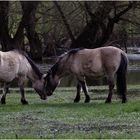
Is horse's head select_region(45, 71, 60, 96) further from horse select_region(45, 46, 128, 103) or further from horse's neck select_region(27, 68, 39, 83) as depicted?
horse's neck select_region(27, 68, 39, 83)

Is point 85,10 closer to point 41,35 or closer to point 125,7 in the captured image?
point 125,7

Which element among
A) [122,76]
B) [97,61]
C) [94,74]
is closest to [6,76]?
[94,74]

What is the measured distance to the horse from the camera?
15922mm

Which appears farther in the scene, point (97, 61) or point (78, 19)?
point (78, 19)

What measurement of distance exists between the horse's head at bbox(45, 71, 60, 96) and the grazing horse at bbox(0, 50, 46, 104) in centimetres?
15

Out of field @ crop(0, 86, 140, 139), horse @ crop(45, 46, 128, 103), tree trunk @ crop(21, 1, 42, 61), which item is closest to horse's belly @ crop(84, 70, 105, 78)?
horse @ crop(45, 46, 128, 103)

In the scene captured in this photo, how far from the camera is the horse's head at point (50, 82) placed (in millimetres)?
17219

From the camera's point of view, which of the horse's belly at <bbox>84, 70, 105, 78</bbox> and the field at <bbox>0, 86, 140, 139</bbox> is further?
the horse's belly at <bbox>84, 70, 105, 78</bbox>

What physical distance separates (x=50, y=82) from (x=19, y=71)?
4.34 ft

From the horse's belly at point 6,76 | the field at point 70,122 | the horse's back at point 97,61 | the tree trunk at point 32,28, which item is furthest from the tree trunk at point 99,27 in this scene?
the field at point 70,122

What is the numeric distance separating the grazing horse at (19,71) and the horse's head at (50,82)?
15cm

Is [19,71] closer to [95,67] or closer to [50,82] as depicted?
[50,82]

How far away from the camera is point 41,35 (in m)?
57.2

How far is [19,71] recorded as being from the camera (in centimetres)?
1666
